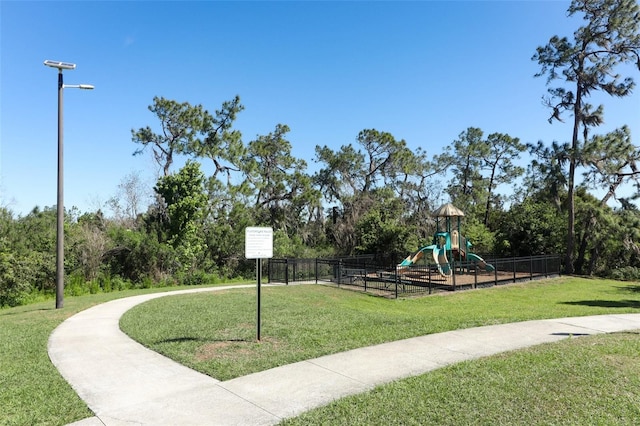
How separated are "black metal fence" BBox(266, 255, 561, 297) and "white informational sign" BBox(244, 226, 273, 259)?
34.3 feet

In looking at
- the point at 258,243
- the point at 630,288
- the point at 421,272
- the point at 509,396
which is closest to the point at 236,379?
the point at 258,243

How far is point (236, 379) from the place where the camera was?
5.36 meters

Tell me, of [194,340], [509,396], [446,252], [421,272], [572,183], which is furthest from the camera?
[572,183]

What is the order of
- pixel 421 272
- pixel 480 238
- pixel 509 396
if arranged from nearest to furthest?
pixel 509 396, pixel 421 272, pixel 480 238

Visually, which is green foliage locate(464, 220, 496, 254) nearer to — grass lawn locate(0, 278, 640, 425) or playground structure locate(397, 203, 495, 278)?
playground structure locate(397, 203, 495, 278)

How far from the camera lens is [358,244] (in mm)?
32375

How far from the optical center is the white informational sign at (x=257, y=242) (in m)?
7.05

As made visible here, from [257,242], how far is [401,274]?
1511 centimetres

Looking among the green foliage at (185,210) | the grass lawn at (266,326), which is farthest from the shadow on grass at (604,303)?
the green foliage at (185,210)

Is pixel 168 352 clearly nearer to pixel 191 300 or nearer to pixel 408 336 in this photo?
pixel 408 336

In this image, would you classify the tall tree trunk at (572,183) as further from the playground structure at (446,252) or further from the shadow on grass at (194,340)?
the shadow on grass at (194,340)

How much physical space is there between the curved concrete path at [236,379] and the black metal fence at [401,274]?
954 cm

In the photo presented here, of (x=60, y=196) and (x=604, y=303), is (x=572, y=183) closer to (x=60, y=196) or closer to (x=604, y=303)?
(x=604, y=303)

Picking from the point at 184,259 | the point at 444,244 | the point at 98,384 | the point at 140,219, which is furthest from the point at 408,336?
the point at 140,219
